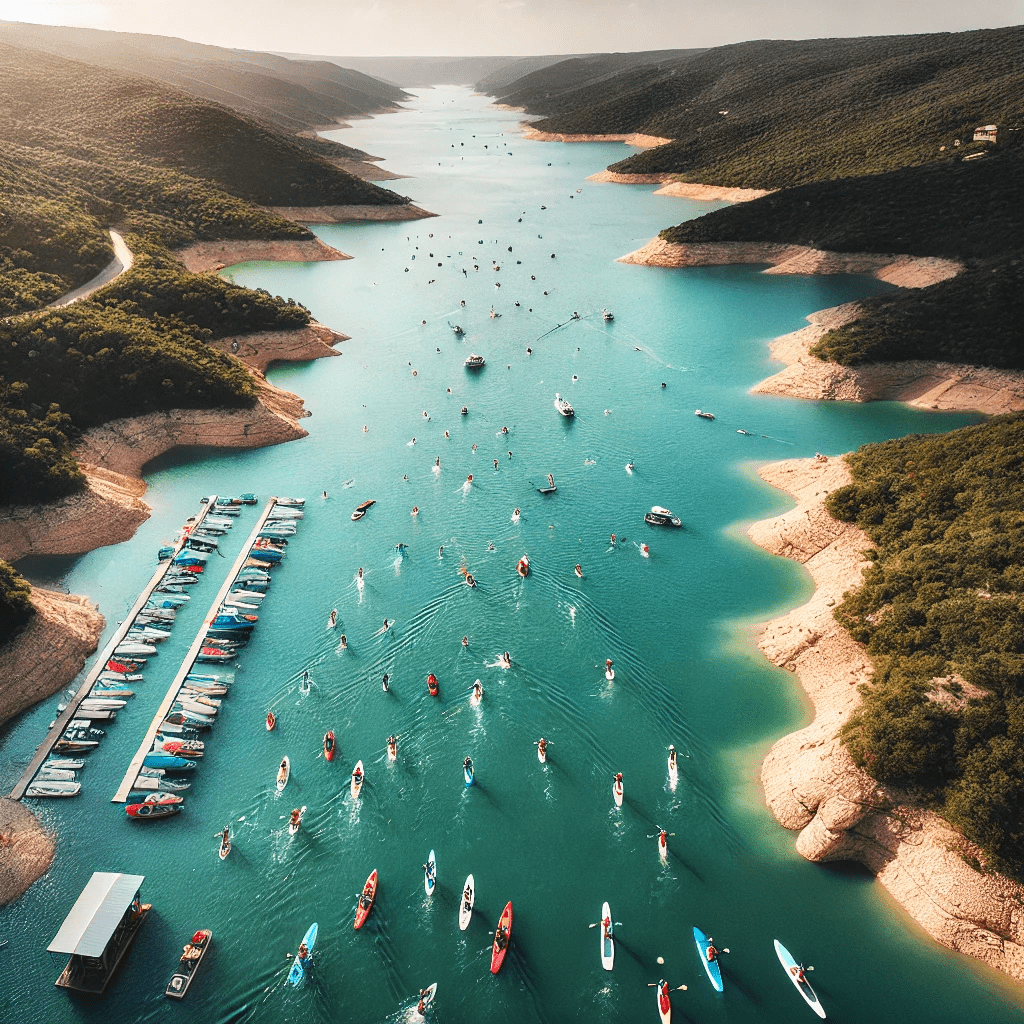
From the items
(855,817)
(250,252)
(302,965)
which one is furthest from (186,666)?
(250,252)

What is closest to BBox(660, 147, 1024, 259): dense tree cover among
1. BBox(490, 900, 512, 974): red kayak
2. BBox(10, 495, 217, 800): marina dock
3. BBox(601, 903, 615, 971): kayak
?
BBox(601, 903, 615, 971): kayak

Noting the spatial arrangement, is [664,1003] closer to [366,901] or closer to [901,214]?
[366,901]

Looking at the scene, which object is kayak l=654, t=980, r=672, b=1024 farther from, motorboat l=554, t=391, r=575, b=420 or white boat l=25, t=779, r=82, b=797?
motorboat l=554, t=391, r=575, b=420

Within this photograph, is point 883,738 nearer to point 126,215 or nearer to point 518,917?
point 518,917

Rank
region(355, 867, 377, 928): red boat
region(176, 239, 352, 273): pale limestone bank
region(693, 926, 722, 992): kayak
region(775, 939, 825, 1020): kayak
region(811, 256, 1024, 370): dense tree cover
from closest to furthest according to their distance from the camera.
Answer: region(775, 939, 825, 1020): kayak → region(693, 926, 722, 992): kayak → region(355, 867, 377, 928): red boat → region(811, 256, 1024, 370): dense tree cover → region(176, 239, 352, 273): pale limestone bank

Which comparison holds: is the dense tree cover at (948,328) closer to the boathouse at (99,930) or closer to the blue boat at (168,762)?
the blue boat at (168,762)
